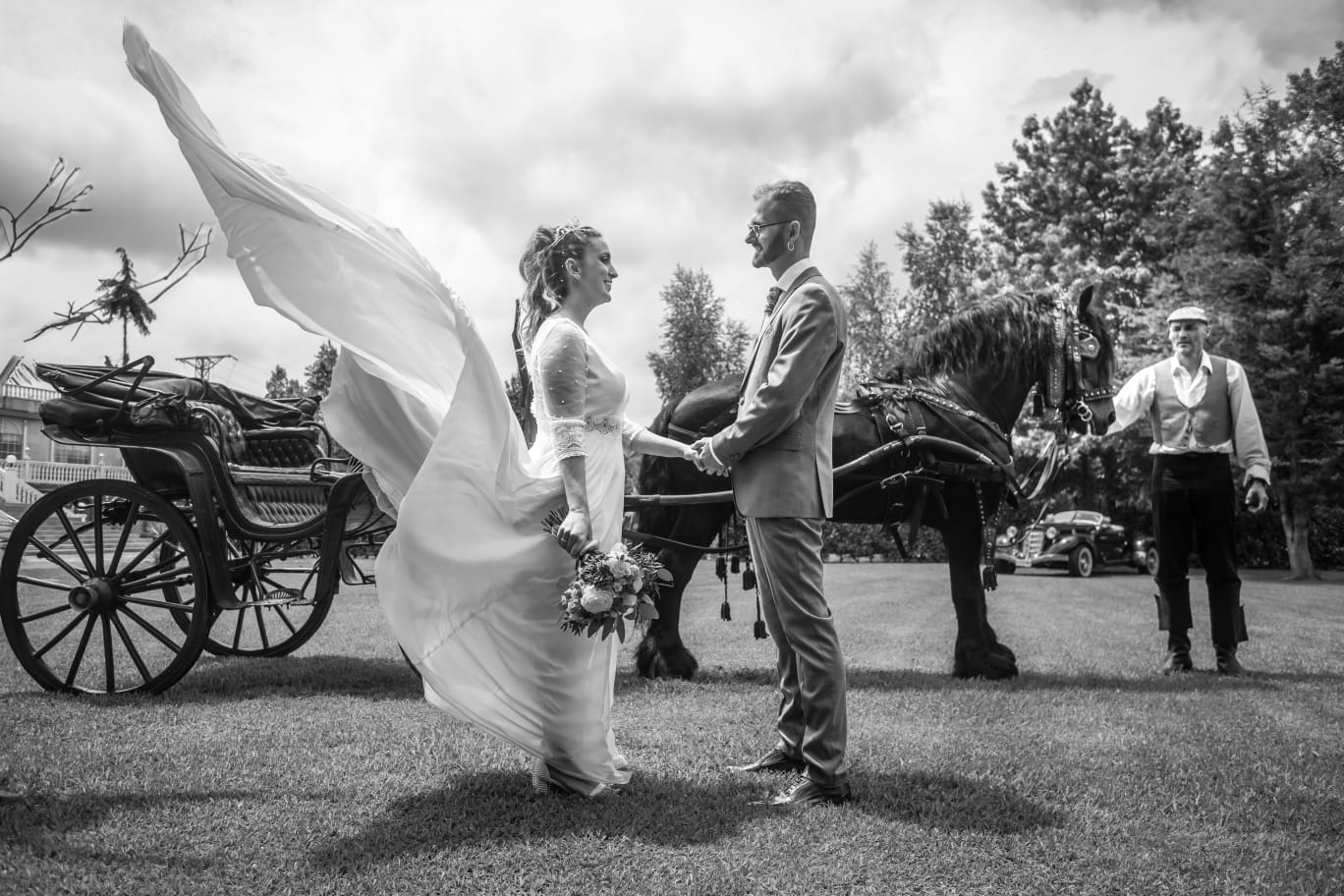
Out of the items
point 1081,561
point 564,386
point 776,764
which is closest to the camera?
point 564,386

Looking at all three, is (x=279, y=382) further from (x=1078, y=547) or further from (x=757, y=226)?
(x=757, y=226)

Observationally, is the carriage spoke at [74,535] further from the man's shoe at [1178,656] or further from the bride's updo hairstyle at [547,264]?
the man's shoe at [1178,656]

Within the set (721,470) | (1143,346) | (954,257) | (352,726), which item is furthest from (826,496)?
(954,257)

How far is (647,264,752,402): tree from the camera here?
1768 inches

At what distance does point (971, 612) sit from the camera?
6.39 metres

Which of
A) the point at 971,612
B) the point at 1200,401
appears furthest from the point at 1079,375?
the point at 971,612

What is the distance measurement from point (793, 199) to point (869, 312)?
124 feet

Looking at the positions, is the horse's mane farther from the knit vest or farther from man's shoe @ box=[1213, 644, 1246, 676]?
man's shoe @ box=[1213, 644, 1246, 676]

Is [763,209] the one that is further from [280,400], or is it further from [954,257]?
[954,257]

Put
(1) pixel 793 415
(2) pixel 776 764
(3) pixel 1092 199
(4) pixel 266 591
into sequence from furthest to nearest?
(3) pixel 1092 199 → (4) pixel 266 591 → (2) pixel 776 764 → (1) pixel 793 415

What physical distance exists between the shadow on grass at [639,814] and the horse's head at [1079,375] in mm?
3510

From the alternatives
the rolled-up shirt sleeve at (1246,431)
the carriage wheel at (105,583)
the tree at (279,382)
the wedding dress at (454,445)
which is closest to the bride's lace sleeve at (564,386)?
the wedding dress at (454,445)

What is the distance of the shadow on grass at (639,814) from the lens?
3230 millimetres

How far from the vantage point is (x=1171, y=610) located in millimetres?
6922
